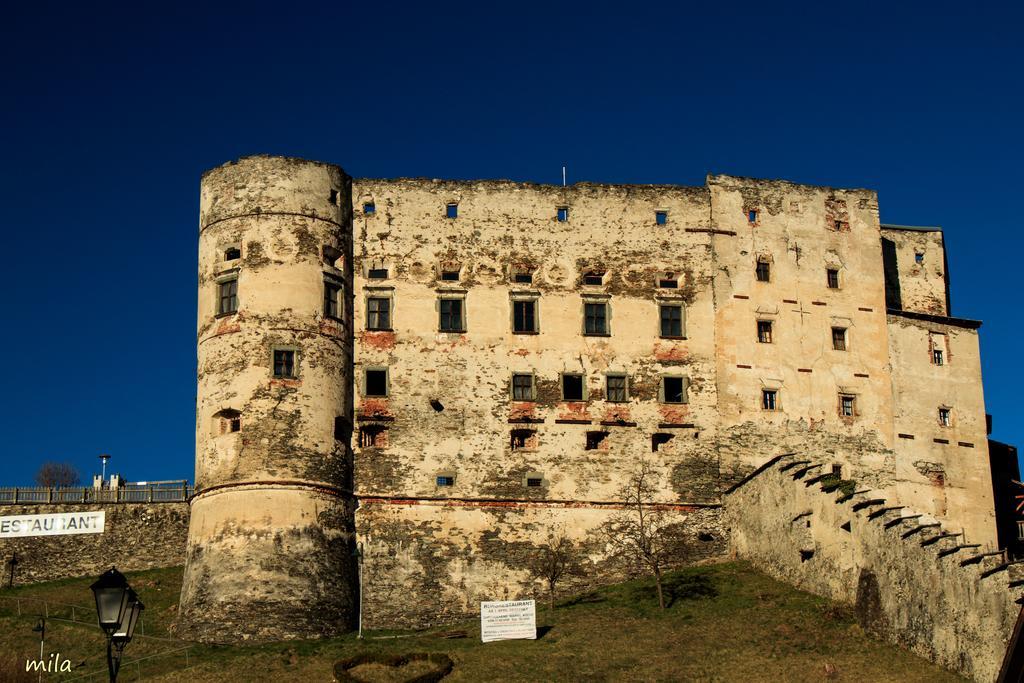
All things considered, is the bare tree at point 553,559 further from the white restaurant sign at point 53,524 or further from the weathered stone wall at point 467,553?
the white restaurant sign at point 53,524

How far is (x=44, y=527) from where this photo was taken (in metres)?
57.5

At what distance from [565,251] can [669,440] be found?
8.92 metres

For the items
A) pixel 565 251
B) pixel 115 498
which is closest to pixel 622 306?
pixel 565 251

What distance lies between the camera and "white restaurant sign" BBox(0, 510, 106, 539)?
57344 millimetres

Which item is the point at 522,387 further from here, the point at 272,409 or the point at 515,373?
the point at 272,409

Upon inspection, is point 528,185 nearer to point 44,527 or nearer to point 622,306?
point 622,306

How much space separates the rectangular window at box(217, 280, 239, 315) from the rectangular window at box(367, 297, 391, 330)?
540 cm

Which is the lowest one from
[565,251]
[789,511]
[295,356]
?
[789,511]

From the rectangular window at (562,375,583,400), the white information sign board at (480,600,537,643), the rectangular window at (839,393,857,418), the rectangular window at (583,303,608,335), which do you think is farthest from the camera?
the rectangular window at (839,393,857,418)

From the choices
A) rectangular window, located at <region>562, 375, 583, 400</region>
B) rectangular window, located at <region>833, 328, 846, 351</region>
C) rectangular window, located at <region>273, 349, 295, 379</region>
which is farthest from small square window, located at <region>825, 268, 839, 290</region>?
rectangular window, located at <region>273, 349, 295, 379</region>

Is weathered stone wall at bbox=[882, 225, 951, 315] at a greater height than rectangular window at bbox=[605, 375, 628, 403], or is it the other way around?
weathered stone wall at bbox=[882, 225, 951, 315]

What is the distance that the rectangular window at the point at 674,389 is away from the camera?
191ft

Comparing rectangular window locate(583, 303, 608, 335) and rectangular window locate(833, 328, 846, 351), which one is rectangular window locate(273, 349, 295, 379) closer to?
rectangular window locate(583, 303, 608, 335)

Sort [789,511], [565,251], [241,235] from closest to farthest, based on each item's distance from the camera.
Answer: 1. [789,511]
2. [241,235]
3. [565,251]
